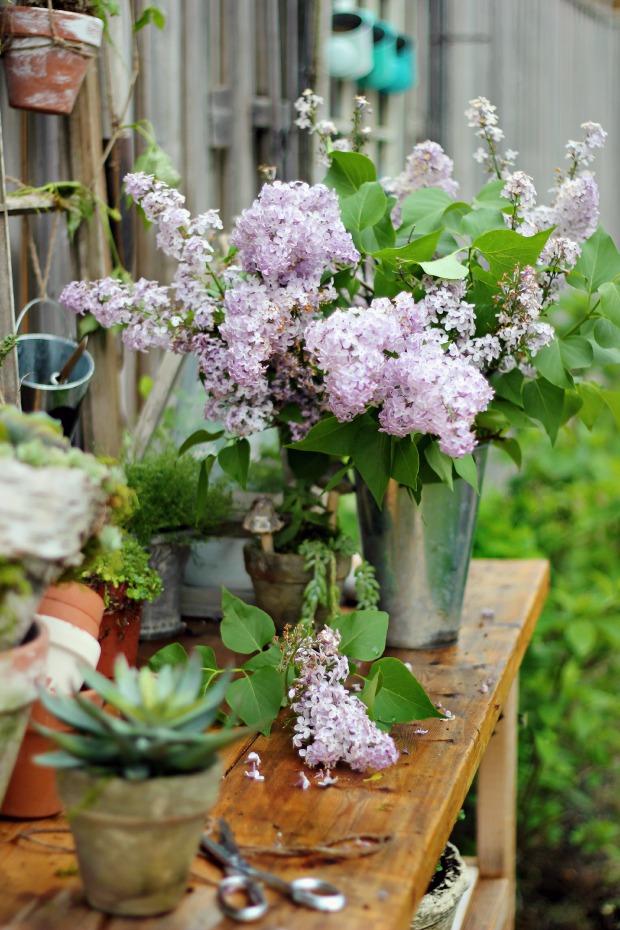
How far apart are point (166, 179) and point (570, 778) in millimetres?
1635

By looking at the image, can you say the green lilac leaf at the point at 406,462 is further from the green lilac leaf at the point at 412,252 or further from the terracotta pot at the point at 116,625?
the terracotta pot at the point at 116,625

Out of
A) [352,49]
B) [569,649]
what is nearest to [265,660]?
[569,649]

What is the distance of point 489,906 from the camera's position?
5.51ft

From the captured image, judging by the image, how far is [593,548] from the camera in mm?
2930

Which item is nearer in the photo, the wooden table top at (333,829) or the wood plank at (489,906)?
the wooden table top at (333,829)

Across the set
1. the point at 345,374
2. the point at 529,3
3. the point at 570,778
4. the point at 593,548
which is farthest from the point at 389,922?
the point at 529,3

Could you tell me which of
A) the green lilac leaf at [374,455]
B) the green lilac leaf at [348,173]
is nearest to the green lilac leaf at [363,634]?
the green lilac leaf at [374,455]

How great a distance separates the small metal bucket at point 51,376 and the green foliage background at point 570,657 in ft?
3.91

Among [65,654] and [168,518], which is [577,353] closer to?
[168,518]

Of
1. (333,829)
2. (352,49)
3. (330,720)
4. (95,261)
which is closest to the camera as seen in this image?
(333,829)

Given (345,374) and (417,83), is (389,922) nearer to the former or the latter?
(345,374)

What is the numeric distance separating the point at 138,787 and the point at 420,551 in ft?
2.38

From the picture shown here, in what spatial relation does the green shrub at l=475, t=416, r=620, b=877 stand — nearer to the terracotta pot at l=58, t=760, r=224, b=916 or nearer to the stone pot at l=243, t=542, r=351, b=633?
the stone pot at l=243, t=542, r=351, b=633

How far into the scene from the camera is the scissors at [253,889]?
30.7 inches
